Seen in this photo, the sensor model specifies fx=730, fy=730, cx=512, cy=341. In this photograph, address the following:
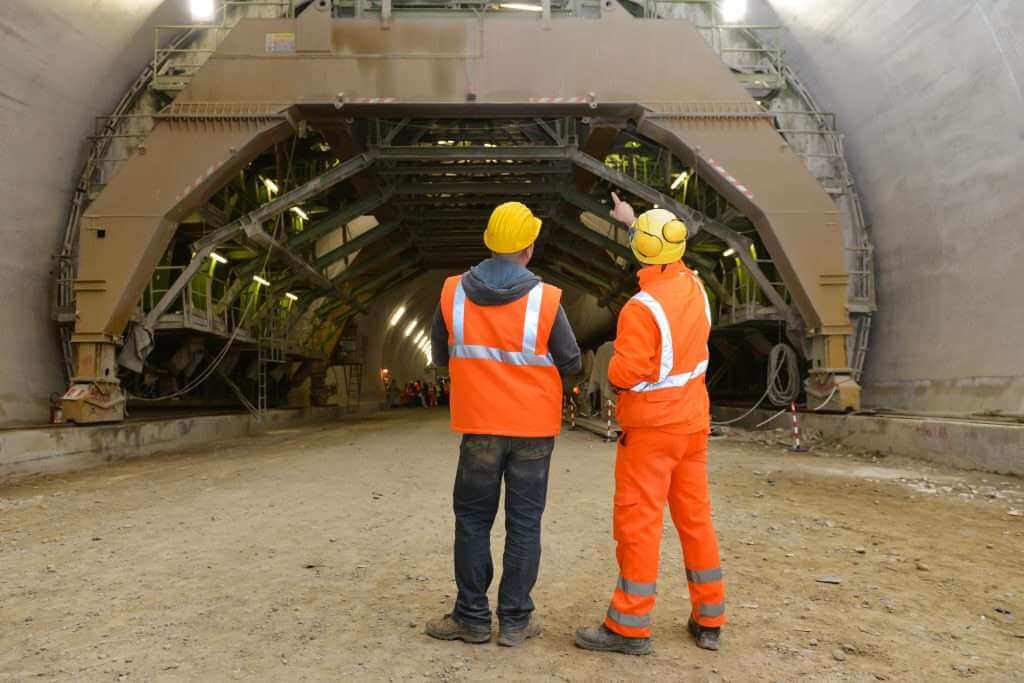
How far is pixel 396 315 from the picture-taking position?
28.5 meters

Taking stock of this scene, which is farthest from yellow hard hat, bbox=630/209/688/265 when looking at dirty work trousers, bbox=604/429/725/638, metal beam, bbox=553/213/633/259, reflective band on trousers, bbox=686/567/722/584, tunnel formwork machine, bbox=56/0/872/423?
metal beam, bbox=553/213/633/259

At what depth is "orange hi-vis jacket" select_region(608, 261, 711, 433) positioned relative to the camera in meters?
2.77

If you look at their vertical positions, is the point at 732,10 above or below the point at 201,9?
above

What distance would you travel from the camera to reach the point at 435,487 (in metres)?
6.71

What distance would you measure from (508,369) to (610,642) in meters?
1.09

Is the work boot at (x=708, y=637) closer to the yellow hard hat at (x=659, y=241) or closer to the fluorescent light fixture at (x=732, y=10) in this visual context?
the yellow hard hat at (x=659, y=241)

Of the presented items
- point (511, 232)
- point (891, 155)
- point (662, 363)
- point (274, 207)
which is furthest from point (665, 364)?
point (891, 155)

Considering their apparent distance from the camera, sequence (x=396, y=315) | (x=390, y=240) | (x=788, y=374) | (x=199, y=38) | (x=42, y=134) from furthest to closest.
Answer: (x=396, y=315) → (x=390, y=240) → (x=788, y=374) → (x=199, y=38) → (x=42, y=134)

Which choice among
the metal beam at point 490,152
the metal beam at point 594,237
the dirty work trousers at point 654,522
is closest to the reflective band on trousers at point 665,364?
the dirty work trousers at point 654,522

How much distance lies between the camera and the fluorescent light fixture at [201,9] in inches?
462

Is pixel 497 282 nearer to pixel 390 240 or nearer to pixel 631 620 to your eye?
pixel 631 620

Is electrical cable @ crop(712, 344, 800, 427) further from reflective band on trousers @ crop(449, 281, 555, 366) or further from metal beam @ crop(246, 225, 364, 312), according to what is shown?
reflective band on trousers @ crop(449, 281, 555, 366)

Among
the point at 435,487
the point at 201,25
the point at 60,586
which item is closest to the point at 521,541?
the point at 60,586

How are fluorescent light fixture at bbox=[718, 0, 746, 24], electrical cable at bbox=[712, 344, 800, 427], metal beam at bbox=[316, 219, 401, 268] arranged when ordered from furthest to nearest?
metal beam at bbox=[316, 219, 401, 268] < electrical cable at bbox=[712, 344, 800, 427] < fluorescent light fixture at bbox=[718, 0, 746, 24]
